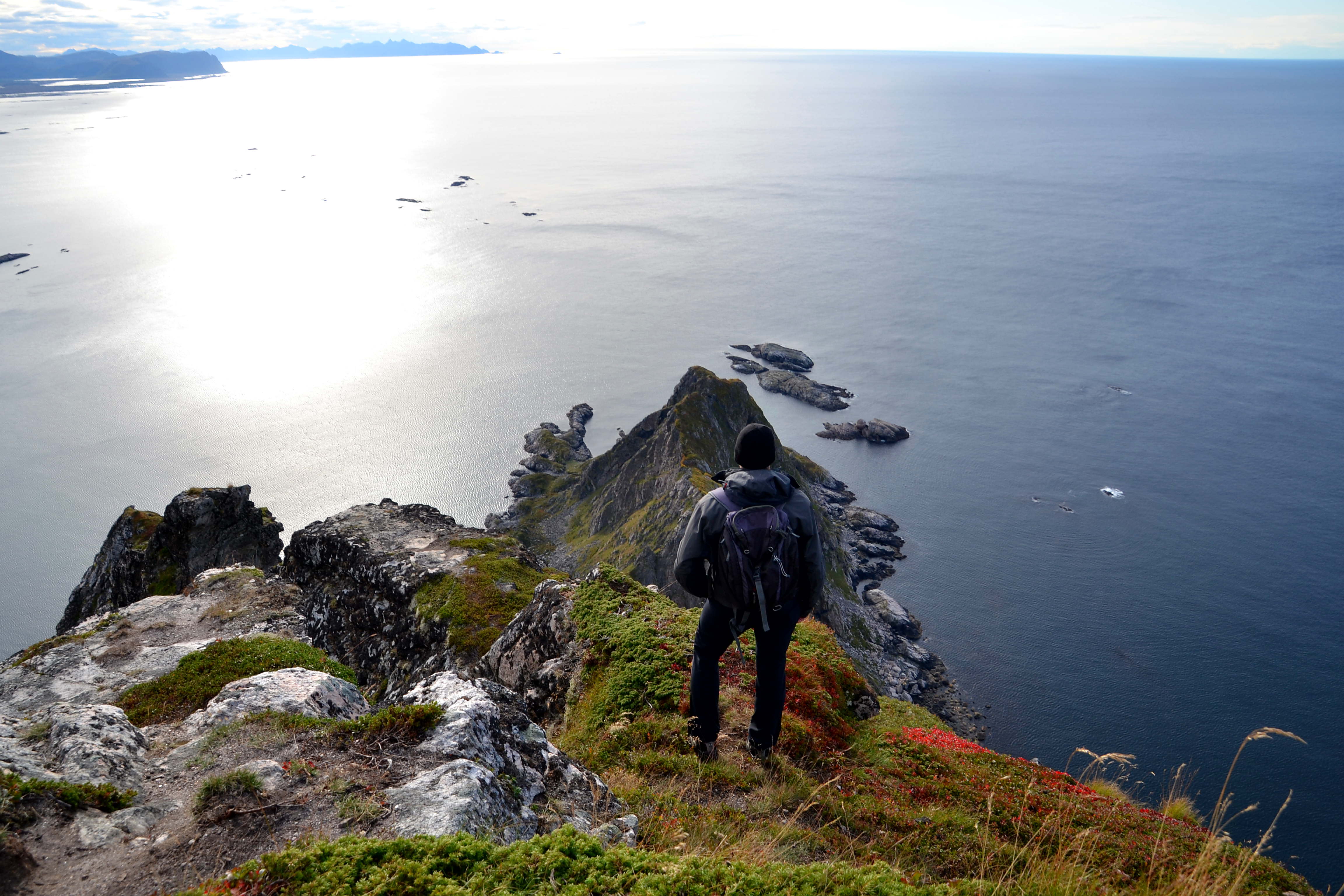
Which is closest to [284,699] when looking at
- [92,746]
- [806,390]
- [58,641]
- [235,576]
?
[92,746]

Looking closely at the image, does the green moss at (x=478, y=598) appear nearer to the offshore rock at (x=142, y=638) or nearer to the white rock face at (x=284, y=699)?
the offshore rock at (x=142, y=638)

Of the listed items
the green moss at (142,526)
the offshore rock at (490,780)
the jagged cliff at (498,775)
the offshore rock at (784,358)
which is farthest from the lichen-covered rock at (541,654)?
the offshore rock at (784,358)

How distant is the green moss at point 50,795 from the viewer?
21.4 ft

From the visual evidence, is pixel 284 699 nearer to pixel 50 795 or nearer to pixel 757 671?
pixel 50 795

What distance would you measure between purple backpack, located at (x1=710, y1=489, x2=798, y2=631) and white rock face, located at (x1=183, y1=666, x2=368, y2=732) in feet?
19.1

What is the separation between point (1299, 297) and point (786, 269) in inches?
4558

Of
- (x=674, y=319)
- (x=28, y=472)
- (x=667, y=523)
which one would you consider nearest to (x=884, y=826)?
(x=667, y=523)

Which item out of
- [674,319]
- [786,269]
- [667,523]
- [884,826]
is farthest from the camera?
[786,269]

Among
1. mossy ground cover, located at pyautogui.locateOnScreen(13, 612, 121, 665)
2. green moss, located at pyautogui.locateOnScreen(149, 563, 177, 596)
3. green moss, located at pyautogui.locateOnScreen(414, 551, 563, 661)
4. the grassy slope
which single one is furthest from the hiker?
green moss, located at pyautogui.locateOnScreen(149, 563, 177, 596)

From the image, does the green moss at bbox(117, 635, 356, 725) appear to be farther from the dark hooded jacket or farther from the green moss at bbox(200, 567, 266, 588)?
the dark hooded jacket

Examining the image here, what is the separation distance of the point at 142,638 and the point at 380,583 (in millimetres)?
5444

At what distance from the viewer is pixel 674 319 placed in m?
160

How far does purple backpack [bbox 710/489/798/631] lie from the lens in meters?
8.22

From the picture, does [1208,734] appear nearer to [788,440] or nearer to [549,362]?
[788,440]
